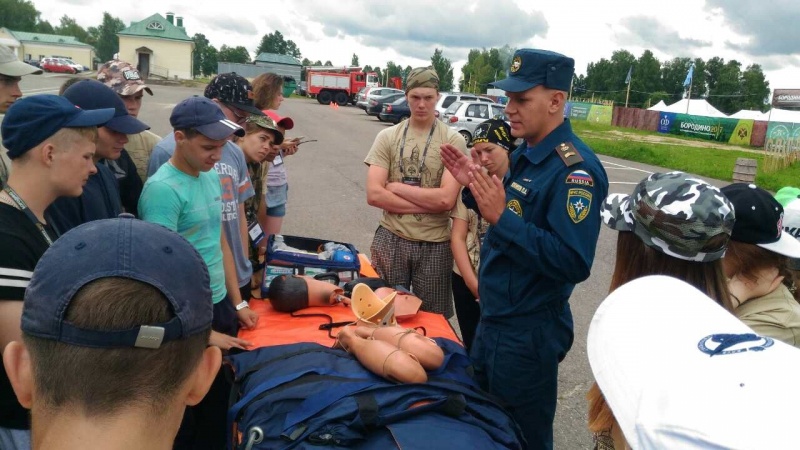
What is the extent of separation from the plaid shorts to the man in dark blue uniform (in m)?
1.10

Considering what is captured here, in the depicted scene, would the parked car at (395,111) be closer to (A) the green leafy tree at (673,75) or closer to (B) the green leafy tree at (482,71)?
(B) the green leafy tree at (482,71)

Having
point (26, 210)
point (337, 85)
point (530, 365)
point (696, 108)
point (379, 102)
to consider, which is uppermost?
point (696, 108)

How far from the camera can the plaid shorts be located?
3590 millimetres

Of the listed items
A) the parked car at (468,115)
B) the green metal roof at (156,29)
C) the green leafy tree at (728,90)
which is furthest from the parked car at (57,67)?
the green leafy tree at (728,90)

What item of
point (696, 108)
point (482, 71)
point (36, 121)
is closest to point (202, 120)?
point (36, 121)

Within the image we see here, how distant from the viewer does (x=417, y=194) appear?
3.43 metres

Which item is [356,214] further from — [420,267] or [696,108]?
[696,108]

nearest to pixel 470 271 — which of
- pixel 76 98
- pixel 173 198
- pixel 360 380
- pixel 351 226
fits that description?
pixel 360 380

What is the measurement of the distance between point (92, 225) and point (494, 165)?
6.38 ft

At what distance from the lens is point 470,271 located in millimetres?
3379

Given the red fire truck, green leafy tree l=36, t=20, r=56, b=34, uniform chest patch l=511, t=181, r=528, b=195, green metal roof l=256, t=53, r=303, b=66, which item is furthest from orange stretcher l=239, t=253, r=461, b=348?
green leafy tree l=36, t=20, r=56, b=34

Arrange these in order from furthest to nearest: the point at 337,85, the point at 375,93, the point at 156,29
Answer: the point at 156,29
the point at 337,85
the point at 375,93

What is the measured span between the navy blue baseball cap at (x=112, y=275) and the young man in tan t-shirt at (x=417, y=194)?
96.8 inches

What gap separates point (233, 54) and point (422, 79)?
10218 cm
